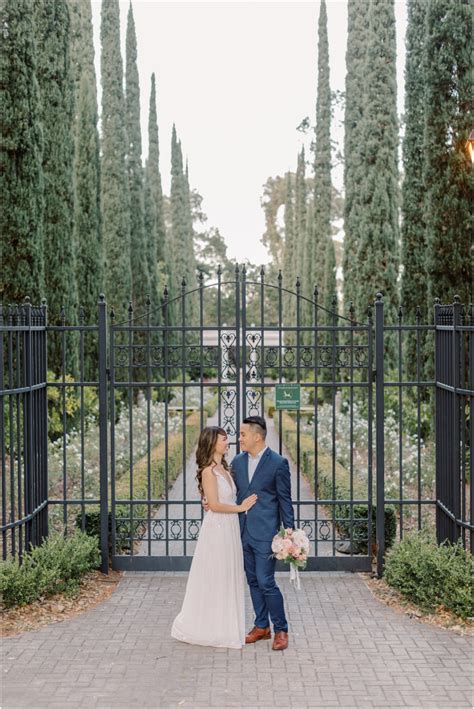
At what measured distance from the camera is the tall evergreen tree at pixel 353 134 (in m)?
19.5

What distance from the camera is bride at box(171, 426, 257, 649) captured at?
6.30 metres

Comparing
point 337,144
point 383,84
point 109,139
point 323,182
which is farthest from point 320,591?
point 337,144

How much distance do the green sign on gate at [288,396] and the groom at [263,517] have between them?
1.61m

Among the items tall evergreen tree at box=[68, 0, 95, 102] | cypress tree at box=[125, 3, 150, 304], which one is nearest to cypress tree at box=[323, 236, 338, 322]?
cypress tree at box=[125, 3, 150, 304]

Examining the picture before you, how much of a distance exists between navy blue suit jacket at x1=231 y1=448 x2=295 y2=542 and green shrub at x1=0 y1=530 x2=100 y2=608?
2.08m

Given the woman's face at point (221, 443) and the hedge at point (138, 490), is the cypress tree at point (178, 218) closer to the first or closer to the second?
the hedge at point (138, 490)

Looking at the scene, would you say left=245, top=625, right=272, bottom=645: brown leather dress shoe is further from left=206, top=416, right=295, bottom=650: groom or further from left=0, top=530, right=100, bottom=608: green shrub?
left=0, top=530, right=100, bottom=608: green shrub

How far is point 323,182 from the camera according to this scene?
99.2 feet

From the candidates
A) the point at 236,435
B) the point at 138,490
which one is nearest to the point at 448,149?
the point at 236,435

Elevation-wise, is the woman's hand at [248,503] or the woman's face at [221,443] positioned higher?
the woman's face at [221,443]

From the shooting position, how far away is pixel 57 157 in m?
16.2

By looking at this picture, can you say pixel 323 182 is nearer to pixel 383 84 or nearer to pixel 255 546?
pixel 383 84

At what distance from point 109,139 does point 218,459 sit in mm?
20464

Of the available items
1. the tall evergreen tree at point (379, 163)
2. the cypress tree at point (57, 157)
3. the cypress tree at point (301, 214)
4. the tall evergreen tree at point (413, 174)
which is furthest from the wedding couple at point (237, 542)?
the cypress tree at point (301, 214)
